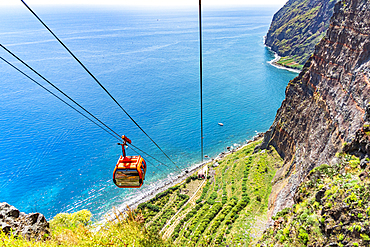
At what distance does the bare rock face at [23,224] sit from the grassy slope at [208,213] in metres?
0.99

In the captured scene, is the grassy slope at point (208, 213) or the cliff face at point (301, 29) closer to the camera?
the grassy slope at point (208, 213)

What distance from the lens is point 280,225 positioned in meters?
23.3

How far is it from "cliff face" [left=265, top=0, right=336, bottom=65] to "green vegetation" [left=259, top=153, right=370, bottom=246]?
131328 millimetres

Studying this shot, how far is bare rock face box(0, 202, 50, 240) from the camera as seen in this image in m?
19.7

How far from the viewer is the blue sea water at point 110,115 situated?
6000cm

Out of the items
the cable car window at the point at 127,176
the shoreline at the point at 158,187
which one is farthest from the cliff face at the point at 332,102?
the shoreline at the point at 158,187

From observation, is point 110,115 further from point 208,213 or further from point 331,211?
point 331,211

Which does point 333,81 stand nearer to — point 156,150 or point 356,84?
point 356,84

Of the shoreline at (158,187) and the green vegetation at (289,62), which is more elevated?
the green vegetation at (289,62)

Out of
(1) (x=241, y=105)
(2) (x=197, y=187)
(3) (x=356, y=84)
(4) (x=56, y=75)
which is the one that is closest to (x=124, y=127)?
(2) (x=197, y=187)

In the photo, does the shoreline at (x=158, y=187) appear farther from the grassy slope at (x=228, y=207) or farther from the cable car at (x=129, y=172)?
the cable car at (x=129, y=172)

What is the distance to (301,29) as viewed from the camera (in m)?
156

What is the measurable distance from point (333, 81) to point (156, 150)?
170 ft

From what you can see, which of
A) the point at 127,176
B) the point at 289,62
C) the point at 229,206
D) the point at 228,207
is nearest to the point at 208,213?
the point at 228,207
